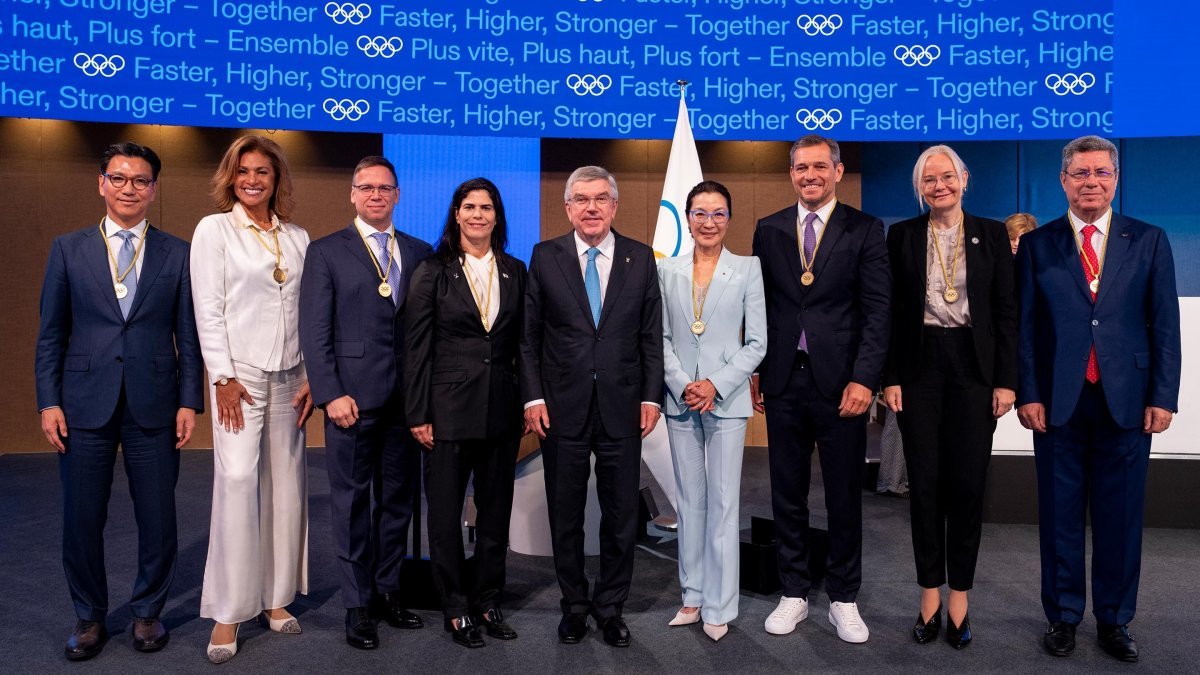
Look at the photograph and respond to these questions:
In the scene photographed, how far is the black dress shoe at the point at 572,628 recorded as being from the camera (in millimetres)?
3010

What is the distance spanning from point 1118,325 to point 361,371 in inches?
98.3

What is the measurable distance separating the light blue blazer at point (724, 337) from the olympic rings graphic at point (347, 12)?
14.0ft

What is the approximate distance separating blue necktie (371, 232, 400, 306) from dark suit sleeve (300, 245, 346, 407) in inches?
7.5

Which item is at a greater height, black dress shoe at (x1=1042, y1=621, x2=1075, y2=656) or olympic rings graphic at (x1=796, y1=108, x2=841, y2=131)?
olympic rings graphic at (x1=796, y1=108, x2=841, y2=131)

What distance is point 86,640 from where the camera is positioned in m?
2.88

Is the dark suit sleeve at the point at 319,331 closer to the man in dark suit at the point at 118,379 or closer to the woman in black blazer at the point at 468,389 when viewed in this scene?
the woman in black blazer at the point at 468,389

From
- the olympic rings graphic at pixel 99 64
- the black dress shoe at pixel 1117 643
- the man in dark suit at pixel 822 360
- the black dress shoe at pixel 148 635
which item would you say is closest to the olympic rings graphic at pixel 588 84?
the olympic rings graphic at pixel 99 64

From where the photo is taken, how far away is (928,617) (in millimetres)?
3053

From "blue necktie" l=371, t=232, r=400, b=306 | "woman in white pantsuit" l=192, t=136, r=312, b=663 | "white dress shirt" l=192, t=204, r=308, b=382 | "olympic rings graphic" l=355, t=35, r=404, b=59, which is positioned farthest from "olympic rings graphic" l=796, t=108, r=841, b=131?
"white dress shirt" l=192, t=204, r=308, b=382

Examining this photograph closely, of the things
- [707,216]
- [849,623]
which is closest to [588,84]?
[707,216]

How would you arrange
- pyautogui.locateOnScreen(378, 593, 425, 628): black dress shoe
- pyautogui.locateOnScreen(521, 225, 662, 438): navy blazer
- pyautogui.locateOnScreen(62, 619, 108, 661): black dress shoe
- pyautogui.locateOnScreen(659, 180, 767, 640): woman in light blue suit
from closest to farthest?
pyautogui.locateOnScreen(62, 619, 108, 661): black dress shoe, pyautogui.locateOnScreen(521, 225, 662, 438): navy blazer, pyautogui.locateOnScreen(659, 180, 767, 640): woman in light blue suit, pyautogui.locateOnScreen(378, 593, 425, 628): black dress shoe

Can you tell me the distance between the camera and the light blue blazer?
3.04 m

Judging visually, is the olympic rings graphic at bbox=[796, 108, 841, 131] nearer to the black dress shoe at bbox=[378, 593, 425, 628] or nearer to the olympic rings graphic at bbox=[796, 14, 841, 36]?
the olympic rings graphic at bbox=[796, 14, 841, 36]

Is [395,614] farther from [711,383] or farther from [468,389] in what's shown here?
[711,383]
